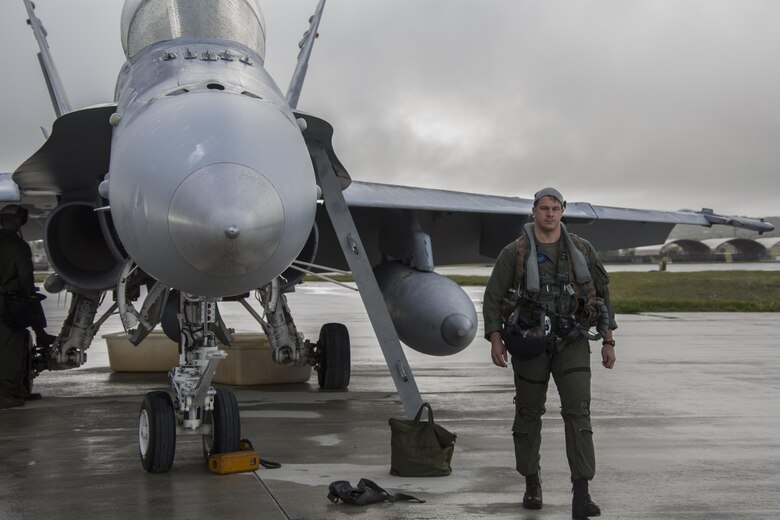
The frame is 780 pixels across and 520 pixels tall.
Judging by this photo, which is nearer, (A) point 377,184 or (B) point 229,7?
(B) point 229,7

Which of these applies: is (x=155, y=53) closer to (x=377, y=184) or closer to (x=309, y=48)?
(x=309, y=48)

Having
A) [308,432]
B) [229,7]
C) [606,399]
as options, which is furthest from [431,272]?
[229,7]

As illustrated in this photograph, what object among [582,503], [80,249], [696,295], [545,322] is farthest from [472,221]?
[696,295]

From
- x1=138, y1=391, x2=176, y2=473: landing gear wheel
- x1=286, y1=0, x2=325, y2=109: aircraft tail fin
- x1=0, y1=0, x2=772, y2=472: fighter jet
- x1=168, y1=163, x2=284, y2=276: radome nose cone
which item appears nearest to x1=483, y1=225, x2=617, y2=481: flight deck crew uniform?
x1=0, y1=0, x2=772, y2=472: fighter jet

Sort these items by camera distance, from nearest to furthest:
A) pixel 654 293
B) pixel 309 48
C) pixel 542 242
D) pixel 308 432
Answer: pixel 542 242, pixel 308 432, pixel 309 48, pixel 654 293

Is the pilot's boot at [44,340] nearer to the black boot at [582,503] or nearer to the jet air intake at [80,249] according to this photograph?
the jet air intake at [80,249]

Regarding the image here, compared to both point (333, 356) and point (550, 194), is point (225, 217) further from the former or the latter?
point (333, 356)

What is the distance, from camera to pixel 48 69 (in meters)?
8.37

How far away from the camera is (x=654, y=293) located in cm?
3150

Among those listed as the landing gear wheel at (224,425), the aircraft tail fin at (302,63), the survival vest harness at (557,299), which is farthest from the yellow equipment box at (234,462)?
the aircraft tail fin at (302,63)

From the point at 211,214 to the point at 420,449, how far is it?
217cm

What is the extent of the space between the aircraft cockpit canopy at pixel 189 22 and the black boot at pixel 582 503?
3791 millimetres

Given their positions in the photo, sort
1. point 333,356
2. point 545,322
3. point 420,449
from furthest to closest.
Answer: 1. point 333,356
2. point 420,449
3. point 545,322

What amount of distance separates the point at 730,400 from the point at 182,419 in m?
5.45
